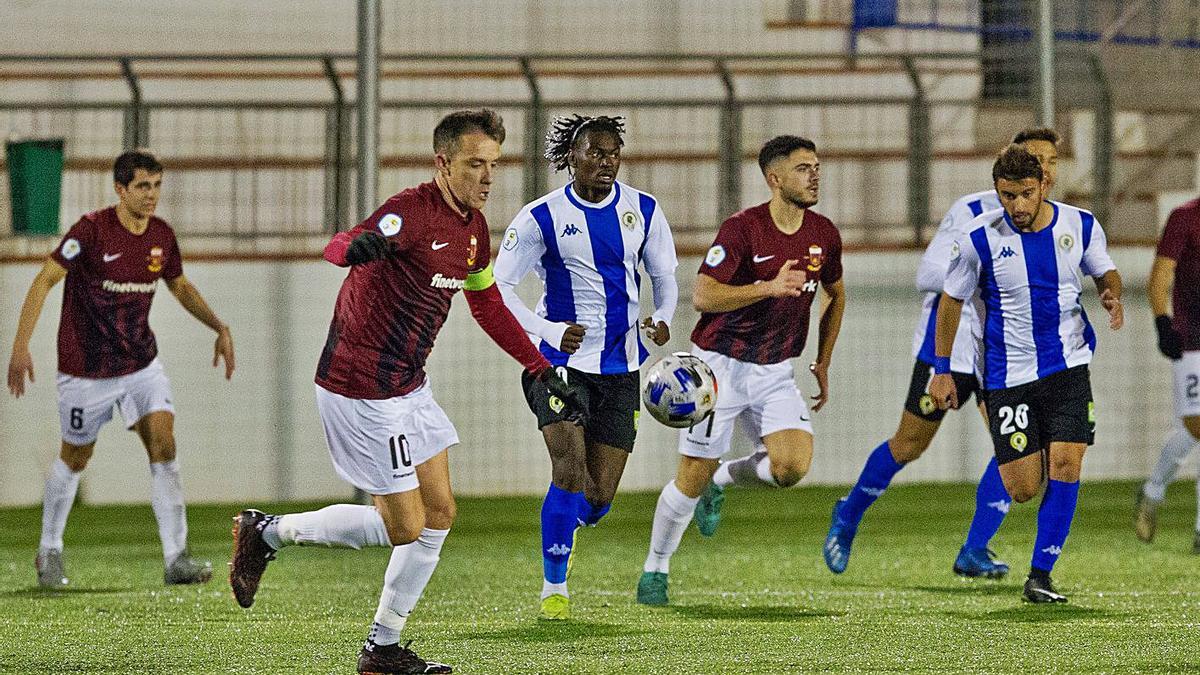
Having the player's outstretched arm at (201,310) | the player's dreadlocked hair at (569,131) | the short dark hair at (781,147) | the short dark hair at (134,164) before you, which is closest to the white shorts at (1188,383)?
the short dark hair at (781,147)

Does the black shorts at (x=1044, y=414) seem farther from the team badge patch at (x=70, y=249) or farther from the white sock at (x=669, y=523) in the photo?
the team badge patch at (x=70, y=249)

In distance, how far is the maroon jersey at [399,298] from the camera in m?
5.90

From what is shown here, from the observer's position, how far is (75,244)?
859cm

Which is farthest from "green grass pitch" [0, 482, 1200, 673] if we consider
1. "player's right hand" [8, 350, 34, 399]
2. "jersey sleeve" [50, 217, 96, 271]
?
"jersey sleeve" [50, 217, 96, 271]

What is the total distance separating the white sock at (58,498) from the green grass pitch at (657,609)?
30 centimetres

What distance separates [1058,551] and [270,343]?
7.14m

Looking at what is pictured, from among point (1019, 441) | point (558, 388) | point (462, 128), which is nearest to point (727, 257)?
point (1019, 441)

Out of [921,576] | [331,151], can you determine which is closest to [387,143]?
[331,151]

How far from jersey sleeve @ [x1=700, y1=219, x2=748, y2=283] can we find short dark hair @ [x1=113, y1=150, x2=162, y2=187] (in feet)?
8.28

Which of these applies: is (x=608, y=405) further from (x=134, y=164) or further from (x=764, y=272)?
(x=134, y=164)

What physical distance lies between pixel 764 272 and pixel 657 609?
1443 mm

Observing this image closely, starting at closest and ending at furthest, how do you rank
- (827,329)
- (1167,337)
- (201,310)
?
1. (827,329)
2. (201,310)
3. (1167,337)

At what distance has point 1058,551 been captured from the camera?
7367mm

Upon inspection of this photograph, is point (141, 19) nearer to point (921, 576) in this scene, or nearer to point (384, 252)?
point (921, 576)
